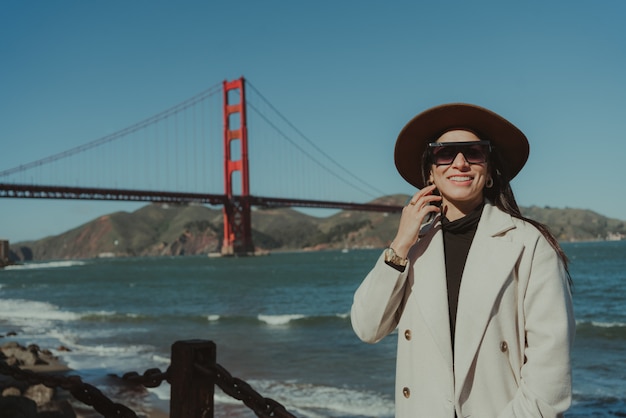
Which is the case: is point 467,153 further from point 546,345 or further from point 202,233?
point 202,233

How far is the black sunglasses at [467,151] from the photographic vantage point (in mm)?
1462

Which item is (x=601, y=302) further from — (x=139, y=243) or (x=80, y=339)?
(x=139, y=243)

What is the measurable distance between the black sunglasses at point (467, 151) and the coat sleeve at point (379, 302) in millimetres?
265

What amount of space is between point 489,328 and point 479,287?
0.08 meters

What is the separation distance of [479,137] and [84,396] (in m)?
1.83

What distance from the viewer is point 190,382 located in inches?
84.0

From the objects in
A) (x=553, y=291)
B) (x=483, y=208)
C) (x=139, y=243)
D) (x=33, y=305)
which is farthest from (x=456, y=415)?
(x=139, y=243)

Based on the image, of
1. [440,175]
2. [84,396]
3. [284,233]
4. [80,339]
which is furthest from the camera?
[284,233]

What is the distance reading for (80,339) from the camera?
37.5 ft

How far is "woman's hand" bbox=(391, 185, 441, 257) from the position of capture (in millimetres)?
1433

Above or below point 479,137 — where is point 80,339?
below

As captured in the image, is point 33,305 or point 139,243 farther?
point 139,243

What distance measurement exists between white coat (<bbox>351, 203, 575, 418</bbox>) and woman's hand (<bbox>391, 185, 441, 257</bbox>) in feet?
0.16

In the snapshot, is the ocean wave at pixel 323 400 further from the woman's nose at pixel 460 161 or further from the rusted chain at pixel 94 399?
the woman's nose at pixel 460 161
